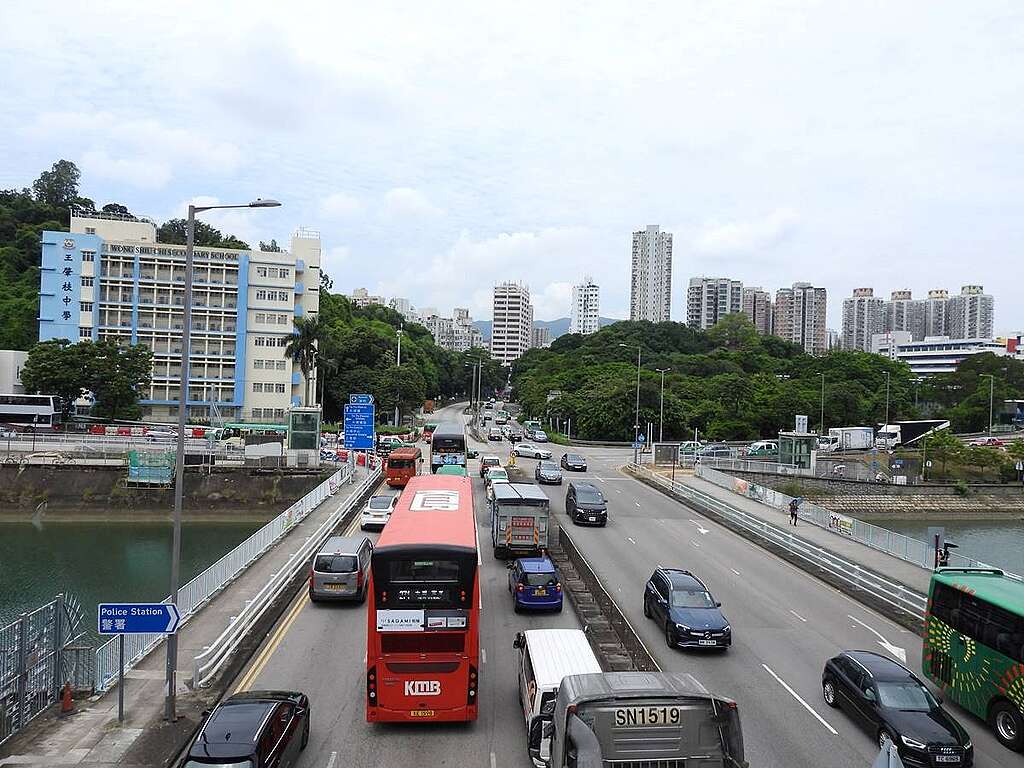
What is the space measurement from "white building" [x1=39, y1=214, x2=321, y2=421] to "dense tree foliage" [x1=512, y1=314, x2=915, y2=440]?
34.0m

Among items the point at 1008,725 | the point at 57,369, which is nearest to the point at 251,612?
the point at 1008,725

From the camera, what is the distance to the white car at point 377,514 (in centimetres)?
3238

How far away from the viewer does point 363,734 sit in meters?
13.6

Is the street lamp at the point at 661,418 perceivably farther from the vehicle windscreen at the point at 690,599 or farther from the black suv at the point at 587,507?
the vehicle windscreen at the point at 690,599

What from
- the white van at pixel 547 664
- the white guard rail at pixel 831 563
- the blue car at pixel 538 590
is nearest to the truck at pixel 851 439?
the white guard rail at pixel 831 563

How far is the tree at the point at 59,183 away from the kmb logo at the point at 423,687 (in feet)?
459

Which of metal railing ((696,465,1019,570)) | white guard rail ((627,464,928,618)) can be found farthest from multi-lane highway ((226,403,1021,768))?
metal railing ((696,465,1019,570))

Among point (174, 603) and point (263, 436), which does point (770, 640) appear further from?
point (263, 436)

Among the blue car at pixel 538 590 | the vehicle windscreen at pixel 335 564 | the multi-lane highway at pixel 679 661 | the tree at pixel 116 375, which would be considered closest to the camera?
the multi-lane highway at pixel 679 661

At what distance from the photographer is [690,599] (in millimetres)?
19781

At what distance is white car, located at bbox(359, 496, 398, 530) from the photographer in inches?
1275

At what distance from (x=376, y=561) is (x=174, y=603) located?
4534 mm

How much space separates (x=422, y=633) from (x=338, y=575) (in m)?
9.59

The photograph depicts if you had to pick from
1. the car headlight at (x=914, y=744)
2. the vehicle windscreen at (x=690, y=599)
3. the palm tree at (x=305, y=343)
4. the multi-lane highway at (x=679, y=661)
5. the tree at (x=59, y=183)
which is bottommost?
the multi-lane highway at (x=679, y=661)
